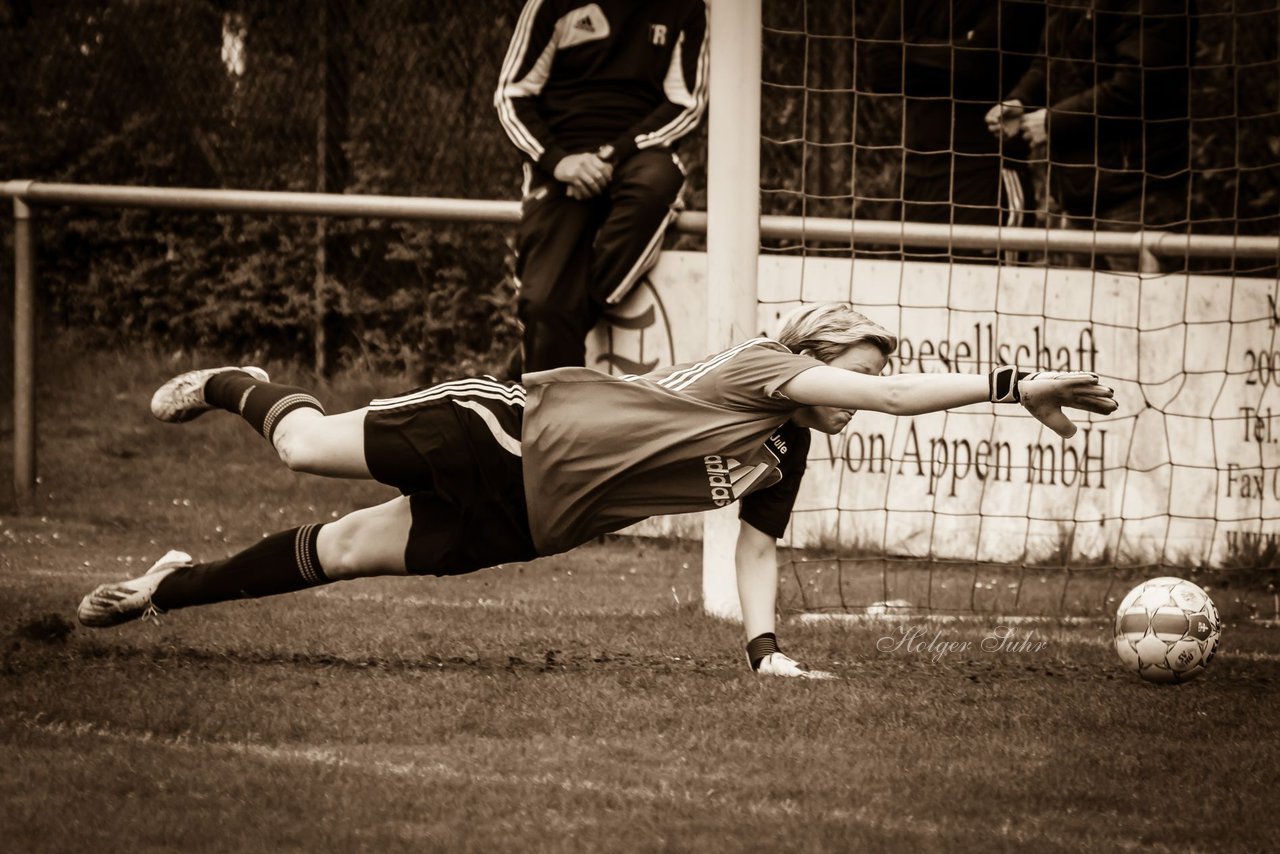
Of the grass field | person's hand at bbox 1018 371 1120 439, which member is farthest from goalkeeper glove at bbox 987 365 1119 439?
the grass field

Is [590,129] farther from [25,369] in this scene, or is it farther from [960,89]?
[25,369]

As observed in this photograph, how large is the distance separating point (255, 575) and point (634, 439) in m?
1.26

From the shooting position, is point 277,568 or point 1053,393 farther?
point 277,568

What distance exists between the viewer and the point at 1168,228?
8695 mm

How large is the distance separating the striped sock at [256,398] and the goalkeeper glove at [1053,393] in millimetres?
2083

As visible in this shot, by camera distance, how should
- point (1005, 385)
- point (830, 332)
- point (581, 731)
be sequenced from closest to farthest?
1. point (1005, 385)
2. point (581, 731)
3. point (830, 332)

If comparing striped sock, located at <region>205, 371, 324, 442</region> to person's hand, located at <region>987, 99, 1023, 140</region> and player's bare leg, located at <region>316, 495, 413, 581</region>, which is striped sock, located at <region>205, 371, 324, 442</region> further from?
person's hand, located at <region>987, 99, 1023, 140</region>

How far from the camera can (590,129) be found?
25.1 ft

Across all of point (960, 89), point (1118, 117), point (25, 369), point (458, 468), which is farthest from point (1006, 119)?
point (25, 369)

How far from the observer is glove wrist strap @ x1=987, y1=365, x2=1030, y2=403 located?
4.35 m

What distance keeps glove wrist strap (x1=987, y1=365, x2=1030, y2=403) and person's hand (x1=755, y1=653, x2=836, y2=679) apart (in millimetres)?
1210

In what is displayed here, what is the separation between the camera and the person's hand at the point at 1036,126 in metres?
7.88

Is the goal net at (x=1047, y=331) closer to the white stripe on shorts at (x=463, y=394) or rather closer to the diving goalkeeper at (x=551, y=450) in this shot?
the diving goalkeeper at (x=551, y=450)

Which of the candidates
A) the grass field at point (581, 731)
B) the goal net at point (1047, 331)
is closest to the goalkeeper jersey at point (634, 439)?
the grass field at point (581, 731)
